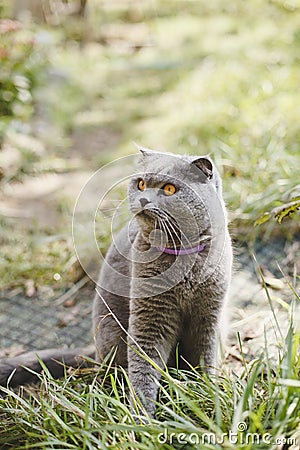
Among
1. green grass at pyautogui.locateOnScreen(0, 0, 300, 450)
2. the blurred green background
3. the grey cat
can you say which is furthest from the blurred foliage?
the grey cat

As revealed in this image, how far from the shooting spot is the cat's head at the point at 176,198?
178 centimetres

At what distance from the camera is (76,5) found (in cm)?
1000

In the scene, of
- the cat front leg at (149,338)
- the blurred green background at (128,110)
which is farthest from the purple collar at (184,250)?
the blurred green background at (128,110)

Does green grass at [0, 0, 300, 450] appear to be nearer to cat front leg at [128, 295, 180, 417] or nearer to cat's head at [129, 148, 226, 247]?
cat front leg at [128, 295, 180, 417]

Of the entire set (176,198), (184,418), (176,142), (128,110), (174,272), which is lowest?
(128,110)

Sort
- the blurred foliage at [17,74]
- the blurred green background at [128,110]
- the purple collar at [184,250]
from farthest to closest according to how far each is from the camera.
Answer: the blurred foliage at [17,74], the blurred green background at [128,110], the purple collar at [184,250]

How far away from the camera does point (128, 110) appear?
6699mm

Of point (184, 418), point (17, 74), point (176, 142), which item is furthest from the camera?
point (17, 74)

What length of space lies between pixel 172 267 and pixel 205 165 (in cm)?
37

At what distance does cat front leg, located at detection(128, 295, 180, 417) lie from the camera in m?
1.92

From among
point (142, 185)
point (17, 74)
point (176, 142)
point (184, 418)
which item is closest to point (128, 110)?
point (17, 74)

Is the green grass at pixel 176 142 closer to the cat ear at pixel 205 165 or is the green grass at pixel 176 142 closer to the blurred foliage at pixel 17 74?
the blurred foliage at pixel 17 74

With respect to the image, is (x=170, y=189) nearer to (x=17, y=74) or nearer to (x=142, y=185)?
(x=142, y=185)

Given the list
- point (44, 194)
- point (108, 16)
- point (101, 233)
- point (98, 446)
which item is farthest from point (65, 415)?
point (108, 16)
